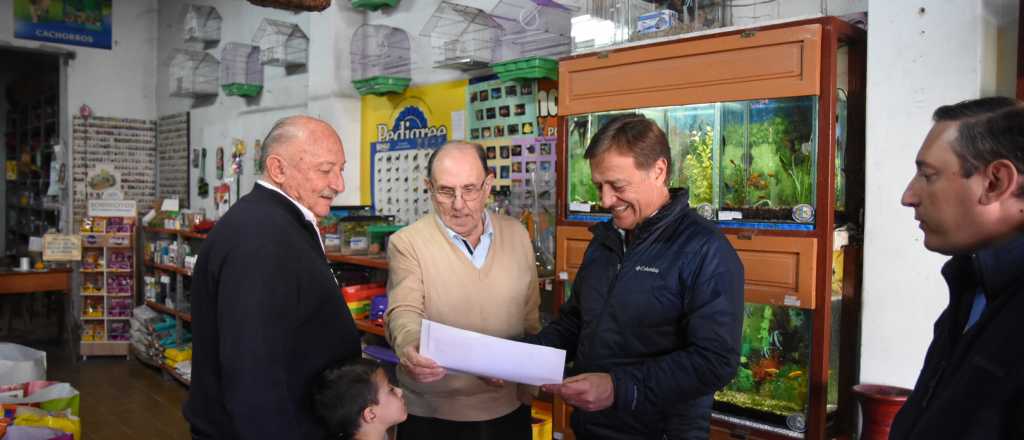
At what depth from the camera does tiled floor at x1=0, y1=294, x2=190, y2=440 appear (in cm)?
538

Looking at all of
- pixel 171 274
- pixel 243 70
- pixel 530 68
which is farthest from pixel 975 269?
pixel 171 274

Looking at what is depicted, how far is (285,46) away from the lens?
6.34 m

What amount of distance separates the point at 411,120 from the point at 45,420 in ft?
9.96

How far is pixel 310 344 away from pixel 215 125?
6807mm

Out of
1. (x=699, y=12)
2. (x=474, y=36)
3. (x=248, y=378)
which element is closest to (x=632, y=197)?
(x=248, y=378)

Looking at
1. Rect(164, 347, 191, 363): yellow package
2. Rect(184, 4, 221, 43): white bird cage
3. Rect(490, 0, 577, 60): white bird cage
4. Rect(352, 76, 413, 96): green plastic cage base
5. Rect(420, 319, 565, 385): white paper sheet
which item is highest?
Rect(184, 4, 221, 43): white bird cage

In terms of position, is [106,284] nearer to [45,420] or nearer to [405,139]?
[405,139]

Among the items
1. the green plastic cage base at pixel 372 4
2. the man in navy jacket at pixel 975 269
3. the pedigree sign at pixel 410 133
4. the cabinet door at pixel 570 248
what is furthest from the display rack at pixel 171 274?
the man in navy jacket at pixel 975 269

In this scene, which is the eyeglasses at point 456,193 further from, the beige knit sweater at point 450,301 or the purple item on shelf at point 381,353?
the purple item on shelf at point 381,353

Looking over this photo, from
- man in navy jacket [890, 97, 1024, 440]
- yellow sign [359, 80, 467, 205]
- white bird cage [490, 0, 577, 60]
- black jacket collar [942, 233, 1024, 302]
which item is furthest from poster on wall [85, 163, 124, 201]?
black jacket collar [942, 233, 1024, 302]

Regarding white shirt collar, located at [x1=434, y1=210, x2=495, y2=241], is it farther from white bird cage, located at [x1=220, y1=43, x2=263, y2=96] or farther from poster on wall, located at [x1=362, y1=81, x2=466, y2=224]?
white bird cage, located at [x1=220, y1=43, x2=263, y2=96]

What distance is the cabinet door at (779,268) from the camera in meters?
2.68

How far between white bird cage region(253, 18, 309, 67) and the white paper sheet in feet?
15.9

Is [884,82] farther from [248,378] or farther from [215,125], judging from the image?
[215,125]
